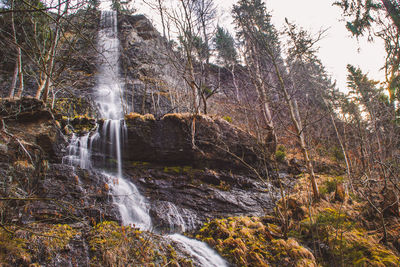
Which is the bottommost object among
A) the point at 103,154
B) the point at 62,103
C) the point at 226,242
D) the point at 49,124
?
the point at 226,242

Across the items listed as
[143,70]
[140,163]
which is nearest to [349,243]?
[140,163]

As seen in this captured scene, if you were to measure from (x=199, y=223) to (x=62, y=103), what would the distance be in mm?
12317

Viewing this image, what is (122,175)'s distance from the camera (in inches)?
323

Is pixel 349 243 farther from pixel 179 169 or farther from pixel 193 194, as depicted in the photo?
pixel 179 169

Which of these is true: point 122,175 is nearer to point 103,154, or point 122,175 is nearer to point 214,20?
point 103,154

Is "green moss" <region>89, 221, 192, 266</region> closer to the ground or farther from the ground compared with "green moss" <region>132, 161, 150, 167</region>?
closer to the ground

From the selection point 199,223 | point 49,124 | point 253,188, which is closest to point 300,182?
point 253,188

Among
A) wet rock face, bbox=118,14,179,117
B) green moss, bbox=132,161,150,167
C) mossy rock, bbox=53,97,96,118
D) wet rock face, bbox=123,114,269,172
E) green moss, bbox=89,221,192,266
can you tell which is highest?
wet rock face, bbox=118,14,179,117

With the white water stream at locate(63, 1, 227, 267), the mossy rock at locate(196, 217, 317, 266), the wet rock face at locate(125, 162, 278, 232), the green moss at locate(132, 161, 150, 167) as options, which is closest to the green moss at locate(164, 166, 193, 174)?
the wet rock face at locate(125, 162, 278, 232)

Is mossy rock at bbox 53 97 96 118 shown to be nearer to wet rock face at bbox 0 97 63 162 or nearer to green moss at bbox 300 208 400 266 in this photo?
wet rock face at bbox 0 97 63 162

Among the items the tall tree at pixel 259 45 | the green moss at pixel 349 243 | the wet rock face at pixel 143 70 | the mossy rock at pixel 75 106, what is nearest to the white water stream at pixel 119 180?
the mossy rock at pixel 75 106

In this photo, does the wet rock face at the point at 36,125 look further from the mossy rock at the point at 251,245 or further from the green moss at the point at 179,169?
the mossy rock at the point at 251,245

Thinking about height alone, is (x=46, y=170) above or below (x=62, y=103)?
below

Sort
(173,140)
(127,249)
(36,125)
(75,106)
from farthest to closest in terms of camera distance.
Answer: (75,106)
(173,140)
(36,125)
(127,249)
